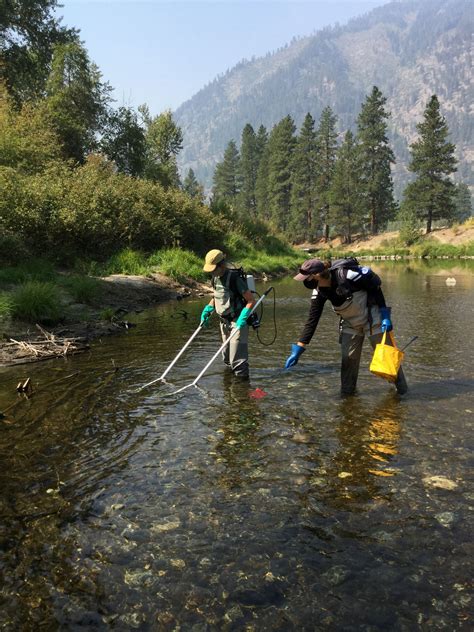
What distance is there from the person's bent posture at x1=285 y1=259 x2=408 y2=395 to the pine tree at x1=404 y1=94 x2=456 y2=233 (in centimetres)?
7403

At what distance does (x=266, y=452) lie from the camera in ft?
19.6

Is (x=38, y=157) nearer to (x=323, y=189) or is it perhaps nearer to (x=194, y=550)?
(x=194, y=550)

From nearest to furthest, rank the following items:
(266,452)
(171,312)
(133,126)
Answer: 1. (266,452)
2. (171,312)
3. (133,126)

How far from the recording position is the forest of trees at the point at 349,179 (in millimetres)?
76625

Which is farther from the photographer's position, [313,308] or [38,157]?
[38,157]

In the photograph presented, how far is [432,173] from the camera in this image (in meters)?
77.8

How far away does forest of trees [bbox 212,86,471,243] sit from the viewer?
76625 mm

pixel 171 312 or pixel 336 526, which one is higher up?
pixel 171 312

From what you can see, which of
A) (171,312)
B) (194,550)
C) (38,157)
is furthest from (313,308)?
(38,157)

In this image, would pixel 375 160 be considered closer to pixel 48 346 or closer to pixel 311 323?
pixel 48 346

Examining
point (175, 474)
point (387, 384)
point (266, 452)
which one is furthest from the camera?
point (387, 384)

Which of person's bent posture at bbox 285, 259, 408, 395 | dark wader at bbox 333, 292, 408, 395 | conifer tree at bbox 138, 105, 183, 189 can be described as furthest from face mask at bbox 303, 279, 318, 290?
conifer tree at bbox 138, 105, 183, 189

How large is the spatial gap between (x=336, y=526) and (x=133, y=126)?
46400 millimetres

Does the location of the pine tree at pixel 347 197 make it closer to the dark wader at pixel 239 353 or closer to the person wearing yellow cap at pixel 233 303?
the person wearing yellow cap at pixel 233 303
